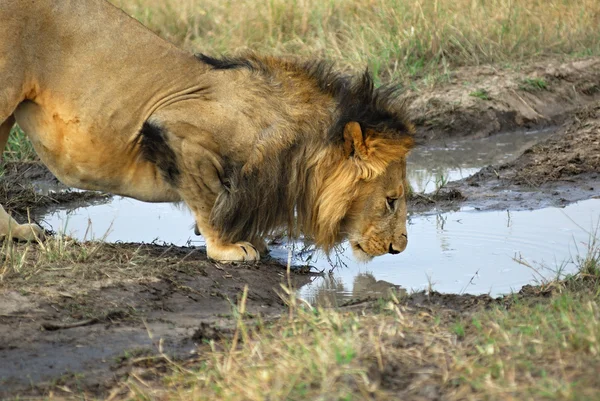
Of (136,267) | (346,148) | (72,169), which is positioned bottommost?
(136,267)

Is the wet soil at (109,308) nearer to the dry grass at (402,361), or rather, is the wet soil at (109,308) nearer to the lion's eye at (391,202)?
the dry grass at (402,361)

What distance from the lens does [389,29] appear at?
33.0 ft

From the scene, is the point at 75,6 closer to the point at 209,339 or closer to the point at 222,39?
the point at 209,339

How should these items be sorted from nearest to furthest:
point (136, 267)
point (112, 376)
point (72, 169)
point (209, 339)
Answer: point (112, 376)
point (209, 339)
point (136, 267)
point (72, 169)

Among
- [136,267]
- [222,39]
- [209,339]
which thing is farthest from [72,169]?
[222,39]

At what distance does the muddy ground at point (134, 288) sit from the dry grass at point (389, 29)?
191 centimetres

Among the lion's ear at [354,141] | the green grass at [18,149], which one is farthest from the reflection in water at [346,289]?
the green grass at [18,149]

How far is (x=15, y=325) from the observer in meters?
4.14

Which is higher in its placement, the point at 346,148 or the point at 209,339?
the point at 346,148

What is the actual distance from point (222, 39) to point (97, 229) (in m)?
4.23

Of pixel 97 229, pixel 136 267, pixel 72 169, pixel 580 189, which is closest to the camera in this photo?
pixel 136 267

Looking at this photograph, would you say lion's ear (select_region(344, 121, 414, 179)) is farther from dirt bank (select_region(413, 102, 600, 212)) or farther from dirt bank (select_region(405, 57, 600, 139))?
dirt bank (select_region(405, 57, 600, 139))

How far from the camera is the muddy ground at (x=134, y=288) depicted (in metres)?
3.84

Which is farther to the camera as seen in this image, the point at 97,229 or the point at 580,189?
the point at 580,189
